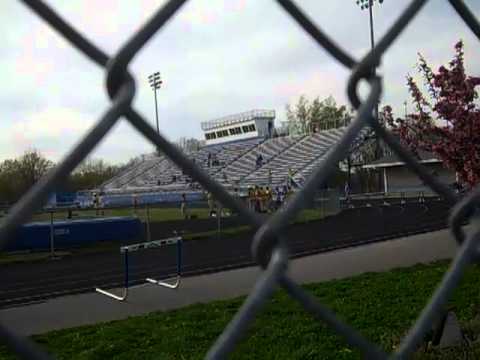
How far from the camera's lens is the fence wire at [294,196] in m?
0.78

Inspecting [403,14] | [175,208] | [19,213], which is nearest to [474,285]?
[403,14]

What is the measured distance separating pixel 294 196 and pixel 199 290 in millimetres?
9633

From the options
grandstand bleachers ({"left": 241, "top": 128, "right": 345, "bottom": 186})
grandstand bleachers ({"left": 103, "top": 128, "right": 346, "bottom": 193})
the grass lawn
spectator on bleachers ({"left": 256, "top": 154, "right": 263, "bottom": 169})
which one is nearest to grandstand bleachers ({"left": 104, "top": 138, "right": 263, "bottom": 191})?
grandstand bleachers ({"left": 103, "top": 128, "right": 346, "bottom": 193})

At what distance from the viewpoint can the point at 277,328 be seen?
6547 mm

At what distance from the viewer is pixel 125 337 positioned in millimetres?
6754

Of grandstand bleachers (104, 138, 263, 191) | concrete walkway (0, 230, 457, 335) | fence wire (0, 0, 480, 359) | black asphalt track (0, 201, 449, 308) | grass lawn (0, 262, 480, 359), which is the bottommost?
black asphalt track (0, 201, 449, 308)

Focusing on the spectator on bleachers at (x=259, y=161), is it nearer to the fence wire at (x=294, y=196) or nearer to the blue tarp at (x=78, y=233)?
the blue tarp at (x=78, y=233)

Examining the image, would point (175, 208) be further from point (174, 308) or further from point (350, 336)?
point (350, 336)

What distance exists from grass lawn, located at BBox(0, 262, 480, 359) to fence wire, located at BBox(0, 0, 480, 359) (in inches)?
134

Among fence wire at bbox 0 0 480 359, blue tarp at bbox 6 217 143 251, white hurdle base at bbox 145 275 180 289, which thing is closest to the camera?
fence wire at bbox 0 0 480 359

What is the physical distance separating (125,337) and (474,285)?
463cm

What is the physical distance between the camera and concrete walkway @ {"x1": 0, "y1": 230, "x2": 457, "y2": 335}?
8594 millimetres

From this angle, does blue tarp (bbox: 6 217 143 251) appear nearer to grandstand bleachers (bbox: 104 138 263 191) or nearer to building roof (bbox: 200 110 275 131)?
grandstand bleachers (bbox: 104 138 263 191)

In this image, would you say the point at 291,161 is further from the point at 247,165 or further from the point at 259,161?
the point at 247,165
